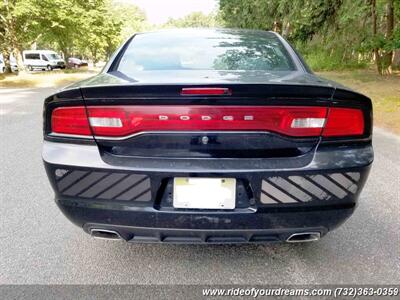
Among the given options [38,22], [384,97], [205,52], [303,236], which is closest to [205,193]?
[303,236]

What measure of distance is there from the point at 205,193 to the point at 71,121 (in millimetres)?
837

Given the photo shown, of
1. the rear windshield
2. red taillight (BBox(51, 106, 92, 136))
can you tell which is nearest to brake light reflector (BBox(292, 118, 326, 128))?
the rear windshield

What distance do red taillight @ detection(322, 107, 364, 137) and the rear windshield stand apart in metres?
0.80

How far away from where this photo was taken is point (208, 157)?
193 centimetres

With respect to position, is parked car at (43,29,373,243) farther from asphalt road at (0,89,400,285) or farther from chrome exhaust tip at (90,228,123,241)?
asphalt road at (0,89,400,285)

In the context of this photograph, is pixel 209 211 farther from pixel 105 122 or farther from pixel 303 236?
pixel 105 122

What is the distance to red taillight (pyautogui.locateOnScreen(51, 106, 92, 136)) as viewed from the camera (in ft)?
6.54

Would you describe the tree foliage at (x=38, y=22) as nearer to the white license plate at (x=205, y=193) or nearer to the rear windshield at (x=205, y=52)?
the rear windshield at (x=205, y=52)

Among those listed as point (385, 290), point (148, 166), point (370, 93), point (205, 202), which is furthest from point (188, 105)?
point (370, 93)

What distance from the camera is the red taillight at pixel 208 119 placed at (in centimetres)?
189

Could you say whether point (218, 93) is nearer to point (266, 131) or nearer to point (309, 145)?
point (266, 131)

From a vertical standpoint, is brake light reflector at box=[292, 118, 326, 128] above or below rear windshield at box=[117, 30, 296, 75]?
below

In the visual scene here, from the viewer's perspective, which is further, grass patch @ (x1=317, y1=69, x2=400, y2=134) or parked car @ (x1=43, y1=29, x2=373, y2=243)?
grass patch @ (x1=317, y1=69, x2=400, y2=134)

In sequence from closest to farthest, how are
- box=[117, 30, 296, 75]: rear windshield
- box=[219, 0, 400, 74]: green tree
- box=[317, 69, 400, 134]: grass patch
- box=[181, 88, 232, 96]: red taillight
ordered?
box=[181, 88, 232, 96]: red taillight, box=[117, 30, 296, 75]: rear windshield, box=[317, 69, 400, 134]: grass patch, box=[219, 0, 400, 74]: green tree
